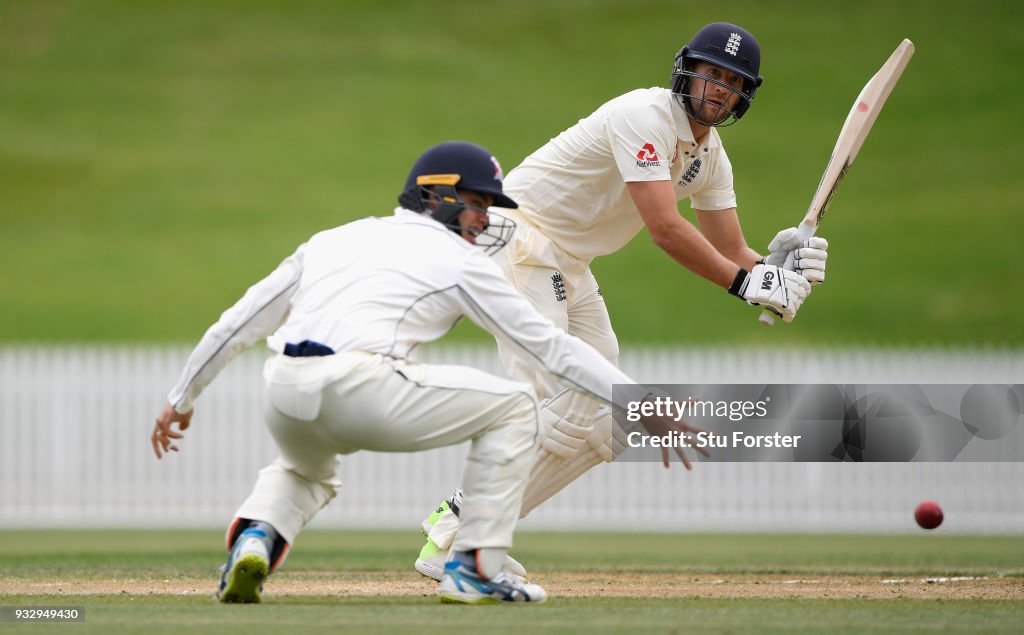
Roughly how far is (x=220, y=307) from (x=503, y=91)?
37.1 feet

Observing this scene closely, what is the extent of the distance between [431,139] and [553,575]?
25.2 metres

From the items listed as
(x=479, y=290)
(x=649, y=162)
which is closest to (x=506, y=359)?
(x=649, y=162)

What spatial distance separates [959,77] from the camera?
35094 mm

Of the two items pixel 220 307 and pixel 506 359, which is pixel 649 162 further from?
pixel 220 307

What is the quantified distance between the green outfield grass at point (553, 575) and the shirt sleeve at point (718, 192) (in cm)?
175

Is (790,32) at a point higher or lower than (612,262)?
higher

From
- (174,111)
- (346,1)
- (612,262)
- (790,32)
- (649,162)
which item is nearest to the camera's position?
(649,162)

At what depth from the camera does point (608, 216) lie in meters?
6.47

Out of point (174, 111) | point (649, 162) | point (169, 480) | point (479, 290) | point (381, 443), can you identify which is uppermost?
point (174, 111)

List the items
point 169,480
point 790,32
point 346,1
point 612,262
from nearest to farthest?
point 169,480 < point 612,262 < point 790,32 < point 346,1

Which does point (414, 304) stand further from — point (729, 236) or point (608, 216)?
point (729, 236)

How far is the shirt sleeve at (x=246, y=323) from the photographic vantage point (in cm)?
501

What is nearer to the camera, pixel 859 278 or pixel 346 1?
pixel 859 278

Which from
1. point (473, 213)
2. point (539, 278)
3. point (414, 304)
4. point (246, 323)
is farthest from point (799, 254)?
point (246, 323)
